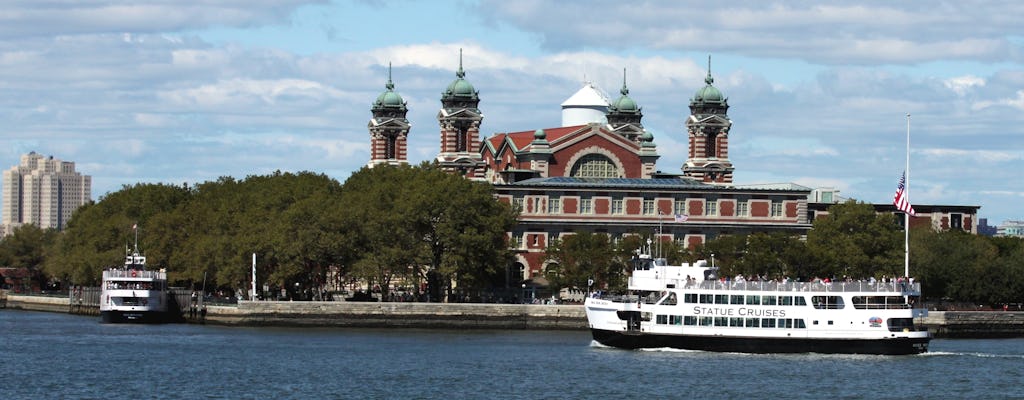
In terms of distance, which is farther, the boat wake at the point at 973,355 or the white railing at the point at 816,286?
the boat wake at the point at 973,355

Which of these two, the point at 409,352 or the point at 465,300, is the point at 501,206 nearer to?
the point at 465,300

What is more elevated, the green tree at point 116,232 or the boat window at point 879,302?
the green tree at point 116,232

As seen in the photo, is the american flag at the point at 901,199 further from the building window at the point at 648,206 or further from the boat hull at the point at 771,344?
the building window at the point at 648,206

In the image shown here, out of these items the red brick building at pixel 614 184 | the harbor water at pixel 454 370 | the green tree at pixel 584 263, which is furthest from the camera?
the red brick building at pixel 614 184

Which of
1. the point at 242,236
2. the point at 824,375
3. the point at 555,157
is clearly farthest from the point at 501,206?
the point at 824,375

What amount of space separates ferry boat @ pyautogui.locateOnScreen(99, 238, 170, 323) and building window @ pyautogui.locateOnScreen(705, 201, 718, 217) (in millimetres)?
50655

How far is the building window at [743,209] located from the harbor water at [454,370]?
48.5 meters

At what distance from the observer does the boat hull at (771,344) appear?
111 meters

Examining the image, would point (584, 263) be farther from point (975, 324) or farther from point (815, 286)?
point (815, 286)

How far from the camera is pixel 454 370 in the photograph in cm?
10269

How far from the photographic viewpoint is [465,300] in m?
153

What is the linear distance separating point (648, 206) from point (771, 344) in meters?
64.9

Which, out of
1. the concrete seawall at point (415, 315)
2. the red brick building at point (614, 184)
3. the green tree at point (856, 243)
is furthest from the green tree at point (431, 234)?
the green tree at point (856, 243)

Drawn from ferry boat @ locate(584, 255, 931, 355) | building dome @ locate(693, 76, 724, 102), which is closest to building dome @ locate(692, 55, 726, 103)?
building dome @ locate(693, 76, 724, 102)
